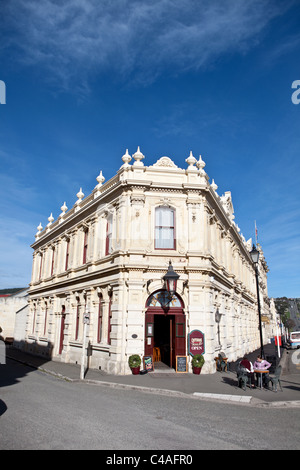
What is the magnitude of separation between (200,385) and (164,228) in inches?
322

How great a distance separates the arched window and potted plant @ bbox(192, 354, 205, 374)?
566cm

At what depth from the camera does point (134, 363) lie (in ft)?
52.5

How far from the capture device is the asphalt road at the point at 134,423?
6.73m

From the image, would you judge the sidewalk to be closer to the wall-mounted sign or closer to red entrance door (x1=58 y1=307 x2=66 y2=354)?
the wall-mounted sign

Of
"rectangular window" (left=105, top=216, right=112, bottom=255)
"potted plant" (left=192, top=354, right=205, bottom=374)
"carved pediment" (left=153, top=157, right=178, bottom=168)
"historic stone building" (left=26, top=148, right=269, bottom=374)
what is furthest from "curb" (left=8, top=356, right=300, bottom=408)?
"carved pediment" (left=153, top=157, right=178, bottom=168)

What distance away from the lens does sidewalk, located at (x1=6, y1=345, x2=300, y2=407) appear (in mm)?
11405

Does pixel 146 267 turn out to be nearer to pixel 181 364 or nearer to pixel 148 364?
pixel 148 364

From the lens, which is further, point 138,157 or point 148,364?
point 138,157

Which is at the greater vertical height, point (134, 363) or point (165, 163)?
point (165, 163)

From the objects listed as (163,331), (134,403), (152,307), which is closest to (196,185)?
(152,307)

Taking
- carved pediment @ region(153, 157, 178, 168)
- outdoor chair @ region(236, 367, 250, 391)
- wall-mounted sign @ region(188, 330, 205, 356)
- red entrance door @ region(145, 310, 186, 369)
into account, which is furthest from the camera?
carved pediment @ region(153, 157, 178, 168)

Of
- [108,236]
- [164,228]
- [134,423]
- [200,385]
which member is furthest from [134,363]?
[134,423]

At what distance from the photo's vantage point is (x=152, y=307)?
1759 centimetres

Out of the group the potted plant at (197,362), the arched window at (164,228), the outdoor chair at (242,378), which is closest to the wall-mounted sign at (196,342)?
the potted plant at (197,362)
